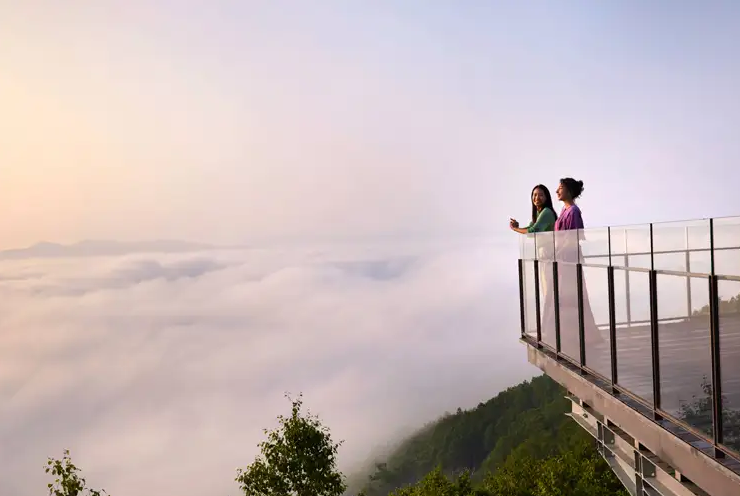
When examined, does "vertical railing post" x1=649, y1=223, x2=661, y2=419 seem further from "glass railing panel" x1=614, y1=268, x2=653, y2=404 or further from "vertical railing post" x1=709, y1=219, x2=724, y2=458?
"vertical railing post" x1=709, y1=219, x2=724, y2=458

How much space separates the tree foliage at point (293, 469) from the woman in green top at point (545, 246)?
1139 inches

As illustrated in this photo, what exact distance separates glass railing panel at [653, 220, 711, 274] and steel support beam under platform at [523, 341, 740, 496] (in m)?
1.80

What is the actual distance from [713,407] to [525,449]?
230ft

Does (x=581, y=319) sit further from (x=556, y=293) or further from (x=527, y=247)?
(x=527, y=247)

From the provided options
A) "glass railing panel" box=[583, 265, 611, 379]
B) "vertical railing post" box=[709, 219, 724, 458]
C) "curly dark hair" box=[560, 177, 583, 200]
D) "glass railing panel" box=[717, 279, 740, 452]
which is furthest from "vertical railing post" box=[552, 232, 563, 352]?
"glass railing panel" box=[717, 279, 740, 452]

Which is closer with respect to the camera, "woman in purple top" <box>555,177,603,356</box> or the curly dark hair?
"woman in purple top" <box>555,177,603,356</box>

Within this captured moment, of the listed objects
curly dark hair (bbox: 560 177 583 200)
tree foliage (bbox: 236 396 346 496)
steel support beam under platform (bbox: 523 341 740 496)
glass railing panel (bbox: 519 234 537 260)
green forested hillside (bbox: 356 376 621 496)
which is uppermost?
curly dark hair (bbox: 560 177 583 200)

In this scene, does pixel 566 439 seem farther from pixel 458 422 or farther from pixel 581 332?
pixel 458 422

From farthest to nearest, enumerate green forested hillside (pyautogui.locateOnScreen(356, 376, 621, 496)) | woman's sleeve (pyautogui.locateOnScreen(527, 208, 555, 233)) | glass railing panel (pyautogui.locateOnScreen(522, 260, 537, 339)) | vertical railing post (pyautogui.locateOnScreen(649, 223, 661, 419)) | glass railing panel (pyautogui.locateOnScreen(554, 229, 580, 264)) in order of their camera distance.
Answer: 1. green forested hillside (pyautogui.locateOnScreen(356, 376, 621, 496))
2. glass railing panel (pyautogui.locateOnScreen(522, 260, 537, 339))
3. woman's sleeve (pyautogui.locateOnScreen(527, 208, 555, 233))
4. glass railing panel (pyautogui.locateOnScreen(554, 229, 580, 264))
5. vertical railing post (pyautogui.locateOnScreen(649, 223, 661, 419))

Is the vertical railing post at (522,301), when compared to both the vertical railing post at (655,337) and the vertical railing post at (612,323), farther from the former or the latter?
the vertical railing post at (655,337)

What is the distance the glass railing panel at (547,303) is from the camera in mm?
11539

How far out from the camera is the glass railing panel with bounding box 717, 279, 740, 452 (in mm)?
6012

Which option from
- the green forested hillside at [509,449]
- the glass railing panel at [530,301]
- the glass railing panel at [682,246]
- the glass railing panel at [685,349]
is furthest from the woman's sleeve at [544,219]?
the green forested hillside at [509,449]

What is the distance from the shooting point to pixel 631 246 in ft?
29.2
